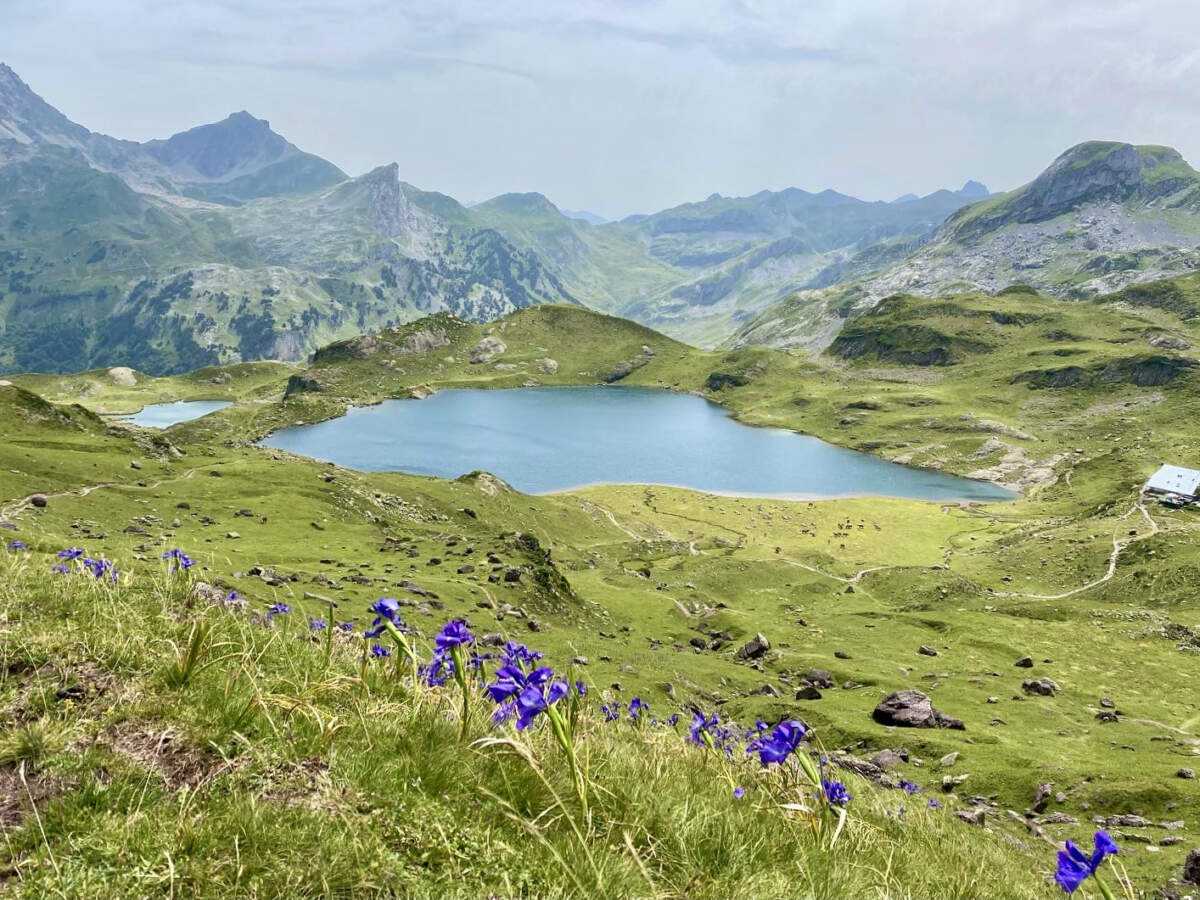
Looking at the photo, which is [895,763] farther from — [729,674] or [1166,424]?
[1166,424]

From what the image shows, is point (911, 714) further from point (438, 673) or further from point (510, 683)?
point (510, 683)

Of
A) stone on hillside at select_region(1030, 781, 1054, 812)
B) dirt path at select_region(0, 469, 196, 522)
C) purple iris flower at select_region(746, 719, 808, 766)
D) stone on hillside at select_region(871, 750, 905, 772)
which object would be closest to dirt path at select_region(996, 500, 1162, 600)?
stone on hillside at select_region(871, 750, 905, 772)

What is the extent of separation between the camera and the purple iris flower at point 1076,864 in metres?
3.64

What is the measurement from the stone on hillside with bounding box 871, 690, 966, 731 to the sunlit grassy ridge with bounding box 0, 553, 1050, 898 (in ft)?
108

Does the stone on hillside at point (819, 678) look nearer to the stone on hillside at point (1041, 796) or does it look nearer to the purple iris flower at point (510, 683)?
the stone on hillside at point (1041, 796)

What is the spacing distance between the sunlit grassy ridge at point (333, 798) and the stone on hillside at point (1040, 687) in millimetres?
45917

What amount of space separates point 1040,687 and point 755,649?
18.1 meters

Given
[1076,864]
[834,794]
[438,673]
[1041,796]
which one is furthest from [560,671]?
[1076,864]

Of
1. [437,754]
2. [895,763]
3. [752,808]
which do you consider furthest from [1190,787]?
[437,754]

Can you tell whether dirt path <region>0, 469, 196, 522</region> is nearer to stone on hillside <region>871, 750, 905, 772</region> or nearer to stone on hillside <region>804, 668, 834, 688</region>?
stone on hillside <region>871, 750, 905, 772</region>

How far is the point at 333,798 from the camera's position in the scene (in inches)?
178

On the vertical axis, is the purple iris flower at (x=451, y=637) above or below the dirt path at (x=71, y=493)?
above

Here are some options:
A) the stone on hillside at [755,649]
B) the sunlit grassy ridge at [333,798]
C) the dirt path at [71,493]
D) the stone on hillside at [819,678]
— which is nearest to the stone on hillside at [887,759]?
the stone on hillside at [819,678]

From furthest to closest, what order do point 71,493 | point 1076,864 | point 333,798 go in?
point 71,493
point 333,798
point 1076,864
